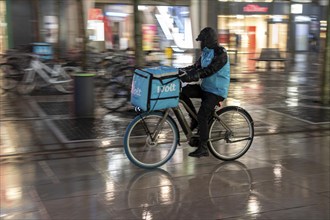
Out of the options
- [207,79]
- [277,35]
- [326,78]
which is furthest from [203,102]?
[277,35]

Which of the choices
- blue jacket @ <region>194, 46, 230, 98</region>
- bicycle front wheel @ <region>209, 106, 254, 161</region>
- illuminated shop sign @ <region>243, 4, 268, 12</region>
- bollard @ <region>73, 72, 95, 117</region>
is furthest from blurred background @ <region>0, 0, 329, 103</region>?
blue jacket @ <region>194, 46, 230, 98</region>

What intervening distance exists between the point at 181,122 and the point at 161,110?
16.0 inches

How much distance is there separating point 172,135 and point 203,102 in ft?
2.03

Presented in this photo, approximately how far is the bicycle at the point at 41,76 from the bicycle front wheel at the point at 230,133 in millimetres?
7294

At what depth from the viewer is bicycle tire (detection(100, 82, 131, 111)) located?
1019 cm

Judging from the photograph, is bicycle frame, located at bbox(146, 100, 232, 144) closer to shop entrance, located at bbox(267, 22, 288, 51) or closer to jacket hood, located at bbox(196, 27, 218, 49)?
jacket hood, located at bbox(196, 27, 218, 49)

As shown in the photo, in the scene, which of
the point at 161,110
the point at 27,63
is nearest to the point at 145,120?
the point at 161,110

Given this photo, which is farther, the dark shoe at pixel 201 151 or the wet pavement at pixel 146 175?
the dark shoe at pixel 201 151

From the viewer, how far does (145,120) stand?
591 cm

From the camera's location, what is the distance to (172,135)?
6.16 meters

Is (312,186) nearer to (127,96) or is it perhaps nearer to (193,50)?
(127,96)

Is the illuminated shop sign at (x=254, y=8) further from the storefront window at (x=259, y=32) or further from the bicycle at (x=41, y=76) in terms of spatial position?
the bicycle at (x=41, y=76)

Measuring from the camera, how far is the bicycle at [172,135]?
5.94 meters

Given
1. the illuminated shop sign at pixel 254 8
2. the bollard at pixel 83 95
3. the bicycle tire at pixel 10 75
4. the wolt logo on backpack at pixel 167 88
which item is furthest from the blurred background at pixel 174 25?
the wolt logo on backpack at pixel 167 88
